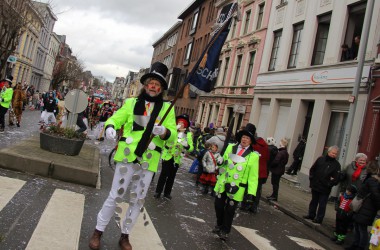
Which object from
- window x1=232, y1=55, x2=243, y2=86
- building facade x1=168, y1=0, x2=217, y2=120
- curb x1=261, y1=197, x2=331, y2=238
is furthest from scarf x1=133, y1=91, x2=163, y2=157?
building facade x1=168, y1=0, x2=217, y2=120

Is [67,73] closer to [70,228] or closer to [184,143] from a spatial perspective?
[184,143]

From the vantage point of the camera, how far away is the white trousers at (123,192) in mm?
4504

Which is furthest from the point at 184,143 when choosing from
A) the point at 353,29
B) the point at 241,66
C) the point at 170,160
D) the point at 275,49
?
the point at 241,66

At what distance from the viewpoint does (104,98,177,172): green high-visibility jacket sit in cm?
450

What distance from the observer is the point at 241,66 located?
86.5ft

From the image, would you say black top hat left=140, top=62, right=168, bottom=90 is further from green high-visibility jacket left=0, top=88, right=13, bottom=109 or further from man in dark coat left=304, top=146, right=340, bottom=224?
green high-visibility jacket left=0, top=88, right=13, bottom=109

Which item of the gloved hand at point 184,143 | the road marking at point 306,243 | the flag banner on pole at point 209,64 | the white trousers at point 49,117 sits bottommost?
the road marking at point 306,243

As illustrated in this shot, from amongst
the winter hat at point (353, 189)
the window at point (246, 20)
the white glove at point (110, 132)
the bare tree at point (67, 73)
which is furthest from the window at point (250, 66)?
the bare tree at point (67, 73)

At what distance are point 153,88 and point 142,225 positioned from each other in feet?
7.23

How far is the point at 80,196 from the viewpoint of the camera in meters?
6.77

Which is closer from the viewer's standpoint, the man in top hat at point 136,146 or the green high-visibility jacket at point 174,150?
the man in top hat at point 136,146

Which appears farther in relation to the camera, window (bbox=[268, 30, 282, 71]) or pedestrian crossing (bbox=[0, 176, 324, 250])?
window (bbox=[268, 30, 282, 71])

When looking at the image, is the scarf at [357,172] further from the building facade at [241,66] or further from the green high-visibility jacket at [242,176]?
the building facade at [241,66]

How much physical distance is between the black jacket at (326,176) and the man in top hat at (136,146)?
5280 mm
